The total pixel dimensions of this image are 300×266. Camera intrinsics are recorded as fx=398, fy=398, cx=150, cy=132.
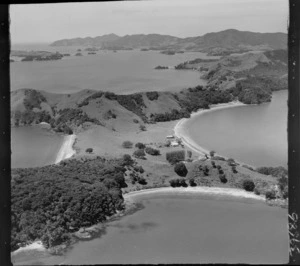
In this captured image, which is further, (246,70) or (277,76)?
(246,70)

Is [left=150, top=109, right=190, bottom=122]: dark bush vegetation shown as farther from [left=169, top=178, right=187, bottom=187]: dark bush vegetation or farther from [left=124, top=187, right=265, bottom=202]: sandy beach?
[left=124, top=187, right=265, bottom=202]: sandy beach

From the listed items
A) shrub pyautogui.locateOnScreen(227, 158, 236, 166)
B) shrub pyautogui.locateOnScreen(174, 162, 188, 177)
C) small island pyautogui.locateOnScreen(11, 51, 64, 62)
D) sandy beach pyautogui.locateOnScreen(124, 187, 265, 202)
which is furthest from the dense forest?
shrub pyautogui.locateOnScreen(227, 158, 236, 166)

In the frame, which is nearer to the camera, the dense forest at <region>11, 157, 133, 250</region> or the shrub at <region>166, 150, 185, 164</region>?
the dense forest at <region>11, 157, 133, 250</region>

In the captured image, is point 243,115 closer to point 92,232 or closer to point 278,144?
point 278,144

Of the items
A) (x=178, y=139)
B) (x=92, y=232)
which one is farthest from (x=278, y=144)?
(x=92, y=232)

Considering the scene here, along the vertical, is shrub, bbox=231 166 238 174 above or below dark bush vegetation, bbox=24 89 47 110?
below

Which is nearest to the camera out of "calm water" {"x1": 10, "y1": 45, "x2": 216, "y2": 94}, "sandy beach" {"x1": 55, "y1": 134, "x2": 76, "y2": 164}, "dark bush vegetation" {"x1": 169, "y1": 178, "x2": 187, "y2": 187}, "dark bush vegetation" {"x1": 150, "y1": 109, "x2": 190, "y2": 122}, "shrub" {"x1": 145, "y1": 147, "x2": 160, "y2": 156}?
"calm water" {"x1": 10, "y1": 45, "x2": 216, "y2": 94}
